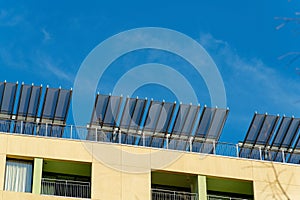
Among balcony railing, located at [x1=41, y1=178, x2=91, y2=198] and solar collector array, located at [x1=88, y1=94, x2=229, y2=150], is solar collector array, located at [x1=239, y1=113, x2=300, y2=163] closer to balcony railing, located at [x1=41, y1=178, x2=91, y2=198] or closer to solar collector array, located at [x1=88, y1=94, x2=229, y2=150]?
solar collector array, located at [x1=88, y1=94, x2=229, y2=150]

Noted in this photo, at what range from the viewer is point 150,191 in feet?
97.3

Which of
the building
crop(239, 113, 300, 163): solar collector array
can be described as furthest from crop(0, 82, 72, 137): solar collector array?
crop(239, 113, 300, 163): solar collector array

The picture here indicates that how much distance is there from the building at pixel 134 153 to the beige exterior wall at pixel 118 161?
0.04m

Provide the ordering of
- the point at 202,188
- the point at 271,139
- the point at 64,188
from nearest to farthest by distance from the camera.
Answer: the point at 64,188, the point at 202,188, the point at 271,139

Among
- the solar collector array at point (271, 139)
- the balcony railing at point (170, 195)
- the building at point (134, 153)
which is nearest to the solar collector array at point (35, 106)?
the building at point (134, 153)

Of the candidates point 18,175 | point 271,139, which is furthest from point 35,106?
point 271,139

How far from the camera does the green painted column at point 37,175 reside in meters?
28.6

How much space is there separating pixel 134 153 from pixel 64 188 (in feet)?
11.0

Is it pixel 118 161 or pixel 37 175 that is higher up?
pixel 118 161

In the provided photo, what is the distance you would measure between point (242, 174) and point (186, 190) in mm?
2665

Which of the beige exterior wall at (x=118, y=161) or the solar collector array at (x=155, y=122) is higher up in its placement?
the solar collector array at (x=155, y=122)

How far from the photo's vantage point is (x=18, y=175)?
2911 centimetres

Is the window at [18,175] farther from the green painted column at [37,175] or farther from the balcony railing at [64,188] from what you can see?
the balcony railing at [64,188]

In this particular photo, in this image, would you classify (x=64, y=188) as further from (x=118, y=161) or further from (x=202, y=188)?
(x=202, y=188)
